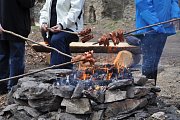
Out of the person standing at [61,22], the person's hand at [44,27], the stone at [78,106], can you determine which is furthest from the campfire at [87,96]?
the person's hand at [44,27]

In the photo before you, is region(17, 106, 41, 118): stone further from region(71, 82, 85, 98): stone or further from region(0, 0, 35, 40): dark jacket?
region(0, 0, 35, 40): dark jacket

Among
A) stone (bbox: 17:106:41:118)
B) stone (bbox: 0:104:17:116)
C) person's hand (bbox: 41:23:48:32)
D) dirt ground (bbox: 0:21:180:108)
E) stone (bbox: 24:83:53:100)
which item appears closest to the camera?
stone (bbox: 24:83:53:100)

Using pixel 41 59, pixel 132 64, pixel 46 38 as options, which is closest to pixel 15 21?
pixel 46 38

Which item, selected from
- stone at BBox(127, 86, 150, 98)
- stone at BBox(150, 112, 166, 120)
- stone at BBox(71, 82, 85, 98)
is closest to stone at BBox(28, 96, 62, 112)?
stone at BBox(71, 82, 85, 98)

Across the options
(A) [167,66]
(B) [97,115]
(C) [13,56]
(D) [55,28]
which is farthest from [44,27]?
(A) [167,66]

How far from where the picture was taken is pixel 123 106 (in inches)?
176

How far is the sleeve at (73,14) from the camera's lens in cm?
588

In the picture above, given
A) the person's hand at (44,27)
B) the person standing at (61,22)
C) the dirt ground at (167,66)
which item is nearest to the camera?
the person standing at (61,22)

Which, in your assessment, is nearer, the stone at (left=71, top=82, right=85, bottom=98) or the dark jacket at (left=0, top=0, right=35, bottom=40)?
the stone at (left=71, top=82, right=85, bottom=98)

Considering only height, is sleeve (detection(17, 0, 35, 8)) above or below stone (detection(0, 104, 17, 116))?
above

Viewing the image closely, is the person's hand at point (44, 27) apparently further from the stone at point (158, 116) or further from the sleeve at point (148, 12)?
the stone at point (158, 116)

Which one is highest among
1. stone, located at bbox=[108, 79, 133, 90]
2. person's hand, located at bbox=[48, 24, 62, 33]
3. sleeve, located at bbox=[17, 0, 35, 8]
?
sleeve, located at bbox=[17, 0, 35, 8]

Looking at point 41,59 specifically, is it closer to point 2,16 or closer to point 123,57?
point 123,57

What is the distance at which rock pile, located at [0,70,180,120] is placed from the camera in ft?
14.4
